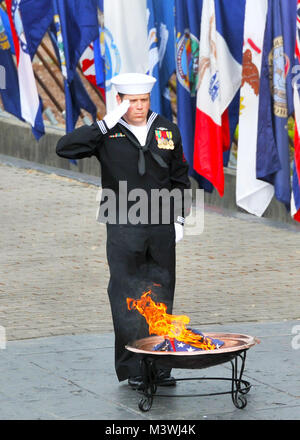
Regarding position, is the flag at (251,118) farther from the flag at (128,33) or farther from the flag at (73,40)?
the flag at (73,40)

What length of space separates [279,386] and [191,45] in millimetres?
6889

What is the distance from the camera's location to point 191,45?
13.2m

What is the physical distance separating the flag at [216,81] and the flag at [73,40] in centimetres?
226

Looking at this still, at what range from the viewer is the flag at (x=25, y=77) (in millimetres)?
Answer: 15703

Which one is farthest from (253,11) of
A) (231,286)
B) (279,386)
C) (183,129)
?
(279,386)

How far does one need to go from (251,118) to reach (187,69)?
50.9 inches

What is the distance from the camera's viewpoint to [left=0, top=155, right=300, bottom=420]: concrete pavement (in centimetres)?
673

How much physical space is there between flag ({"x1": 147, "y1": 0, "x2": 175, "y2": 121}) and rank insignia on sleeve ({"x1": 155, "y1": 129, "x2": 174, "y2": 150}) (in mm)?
6380

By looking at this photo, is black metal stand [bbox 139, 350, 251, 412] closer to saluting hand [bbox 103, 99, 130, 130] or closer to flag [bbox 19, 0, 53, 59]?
saluting hand [bbox 103, 99, 130, 130]

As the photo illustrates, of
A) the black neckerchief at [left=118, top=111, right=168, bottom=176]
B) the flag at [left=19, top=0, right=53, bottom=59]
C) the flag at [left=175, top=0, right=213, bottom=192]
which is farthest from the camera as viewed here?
the flag at [left=19, top=0, right=53, bottom=59]

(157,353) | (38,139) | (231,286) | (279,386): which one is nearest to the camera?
(157,353)

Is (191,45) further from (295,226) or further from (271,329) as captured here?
(271,329)

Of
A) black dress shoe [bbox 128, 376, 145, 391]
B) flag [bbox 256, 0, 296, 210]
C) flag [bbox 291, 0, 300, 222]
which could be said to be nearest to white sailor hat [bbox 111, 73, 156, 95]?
black dress shoe [bbox 128, 376, 145, 391]

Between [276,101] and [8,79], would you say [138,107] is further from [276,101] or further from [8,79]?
[8,79]
